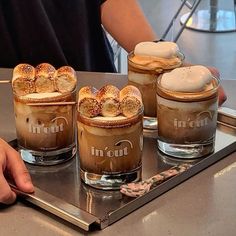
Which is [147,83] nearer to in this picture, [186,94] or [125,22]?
[186,94]

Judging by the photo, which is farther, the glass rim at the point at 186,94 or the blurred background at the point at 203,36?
the blurred background at the point at 203,36

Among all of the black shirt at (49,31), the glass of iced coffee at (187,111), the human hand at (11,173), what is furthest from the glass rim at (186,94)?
the black shirt at (49,31)

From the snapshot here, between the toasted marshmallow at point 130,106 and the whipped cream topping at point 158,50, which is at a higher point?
the whipped cream topping at point 158,50

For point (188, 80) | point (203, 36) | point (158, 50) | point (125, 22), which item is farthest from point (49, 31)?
point (203, 36)

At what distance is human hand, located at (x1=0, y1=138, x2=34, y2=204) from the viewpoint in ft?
2.56

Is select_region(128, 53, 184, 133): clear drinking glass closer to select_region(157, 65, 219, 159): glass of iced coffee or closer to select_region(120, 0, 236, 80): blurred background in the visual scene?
select_region(157, 65, 219, 159): glass of iced coffee

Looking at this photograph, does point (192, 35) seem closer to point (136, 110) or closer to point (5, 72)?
point (5, 72)

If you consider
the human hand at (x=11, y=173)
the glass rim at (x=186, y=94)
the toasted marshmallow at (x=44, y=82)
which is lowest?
the human hand at (x=11, y=173)

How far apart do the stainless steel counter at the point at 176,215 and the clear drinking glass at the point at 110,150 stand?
5cm

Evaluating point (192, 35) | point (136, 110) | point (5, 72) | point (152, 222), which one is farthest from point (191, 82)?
point (192, 35)

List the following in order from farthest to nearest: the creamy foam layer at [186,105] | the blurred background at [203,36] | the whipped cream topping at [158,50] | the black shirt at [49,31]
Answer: the blurred background at [203,36] → the black shirt at [49,31] → the whipped cream topping at [158,50] → the creamy foam layer at [186,105]

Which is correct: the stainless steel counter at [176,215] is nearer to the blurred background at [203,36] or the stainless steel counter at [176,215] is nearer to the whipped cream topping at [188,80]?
the whipped cream topping at [188,80]

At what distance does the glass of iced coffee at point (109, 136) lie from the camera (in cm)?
77

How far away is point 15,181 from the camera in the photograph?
0.81 metres
